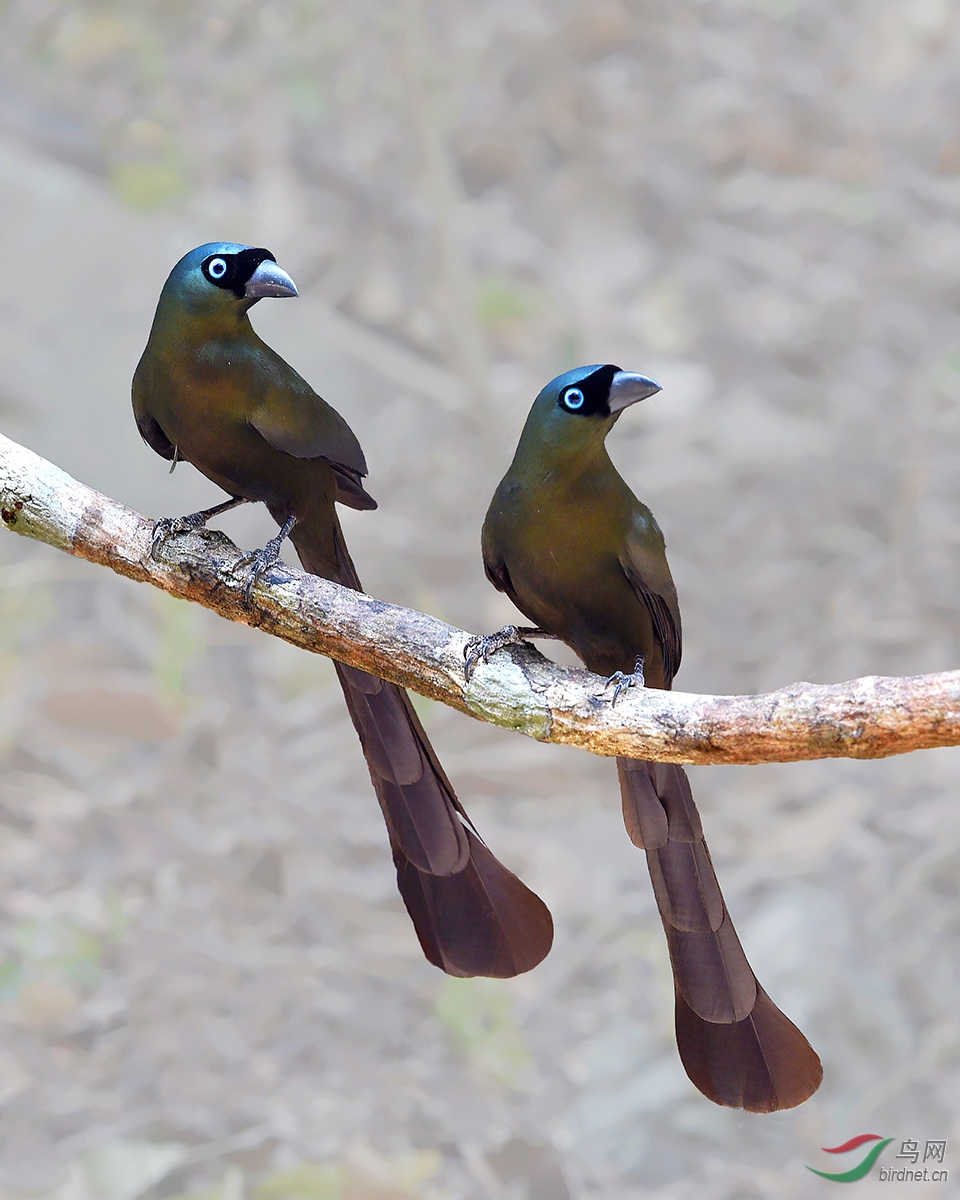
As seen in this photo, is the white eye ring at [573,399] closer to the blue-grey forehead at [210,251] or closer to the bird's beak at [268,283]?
the bird's beak at [268,283]

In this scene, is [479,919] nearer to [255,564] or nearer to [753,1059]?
[753,1059]

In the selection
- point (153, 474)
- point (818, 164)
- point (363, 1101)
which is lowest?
point (363, 1101)

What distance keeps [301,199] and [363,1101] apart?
2.83 metres

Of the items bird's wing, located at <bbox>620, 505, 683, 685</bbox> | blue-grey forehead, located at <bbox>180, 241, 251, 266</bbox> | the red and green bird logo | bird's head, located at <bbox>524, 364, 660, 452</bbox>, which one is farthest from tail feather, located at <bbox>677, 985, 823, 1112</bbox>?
the red and green bird logo

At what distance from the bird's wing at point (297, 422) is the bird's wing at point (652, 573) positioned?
0.47 meters

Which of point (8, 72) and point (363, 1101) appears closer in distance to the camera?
point (363, 1101)

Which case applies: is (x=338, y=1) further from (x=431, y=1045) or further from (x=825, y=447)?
(x=431, y=1045)

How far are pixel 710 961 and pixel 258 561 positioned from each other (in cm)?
97

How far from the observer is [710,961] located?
6.57ft

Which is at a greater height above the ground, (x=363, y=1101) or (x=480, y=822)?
(x=480, y=822)

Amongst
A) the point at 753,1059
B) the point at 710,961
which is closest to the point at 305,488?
the point at 710,961

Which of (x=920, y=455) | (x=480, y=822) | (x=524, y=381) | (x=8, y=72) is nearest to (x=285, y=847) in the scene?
(x=480, y=822)

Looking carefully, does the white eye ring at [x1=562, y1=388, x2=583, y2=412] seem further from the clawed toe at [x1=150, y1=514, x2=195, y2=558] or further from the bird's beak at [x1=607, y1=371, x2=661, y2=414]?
the clawed toe at [x1=150, y1=514, x2=195, y2=558]

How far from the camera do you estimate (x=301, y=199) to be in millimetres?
4098
